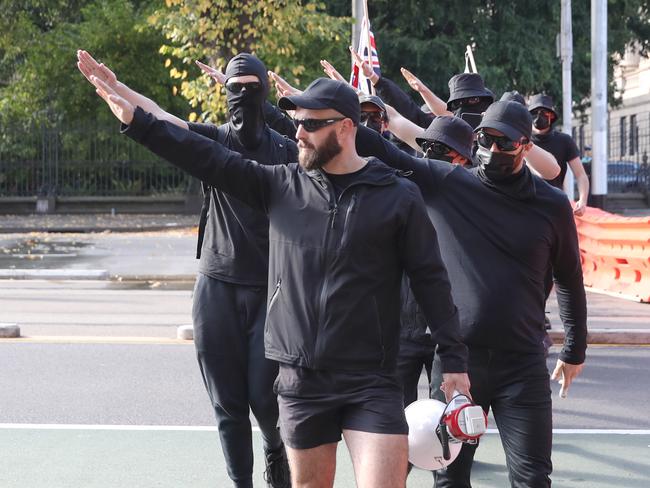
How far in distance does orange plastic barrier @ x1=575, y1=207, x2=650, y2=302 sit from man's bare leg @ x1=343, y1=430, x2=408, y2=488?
32.2 feet

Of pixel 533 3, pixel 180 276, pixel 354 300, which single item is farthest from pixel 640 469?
pixel 533 3

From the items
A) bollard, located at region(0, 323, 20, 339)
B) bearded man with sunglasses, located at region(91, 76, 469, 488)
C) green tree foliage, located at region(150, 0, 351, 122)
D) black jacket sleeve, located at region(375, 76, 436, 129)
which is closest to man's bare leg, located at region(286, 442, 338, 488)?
bearded man with sunglasses, located at region(91, 76, 469, 488)

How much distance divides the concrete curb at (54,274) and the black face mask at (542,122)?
28.0 feet

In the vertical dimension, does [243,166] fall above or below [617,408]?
above

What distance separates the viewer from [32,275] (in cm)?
1659

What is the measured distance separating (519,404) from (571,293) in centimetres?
56

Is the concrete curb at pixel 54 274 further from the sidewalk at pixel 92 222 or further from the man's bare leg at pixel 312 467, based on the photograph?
the man's bare leg at pixel 312 467

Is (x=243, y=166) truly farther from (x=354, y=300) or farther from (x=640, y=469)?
(x=640, y=469)

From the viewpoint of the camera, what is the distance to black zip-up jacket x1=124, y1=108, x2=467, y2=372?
394cm

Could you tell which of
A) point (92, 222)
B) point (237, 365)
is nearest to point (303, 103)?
point (237, 365)

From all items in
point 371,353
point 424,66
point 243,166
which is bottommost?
point 371,353

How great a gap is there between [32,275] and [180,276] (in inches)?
81.4

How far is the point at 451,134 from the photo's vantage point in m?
5.33

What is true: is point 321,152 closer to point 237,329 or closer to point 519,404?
point 519,404
